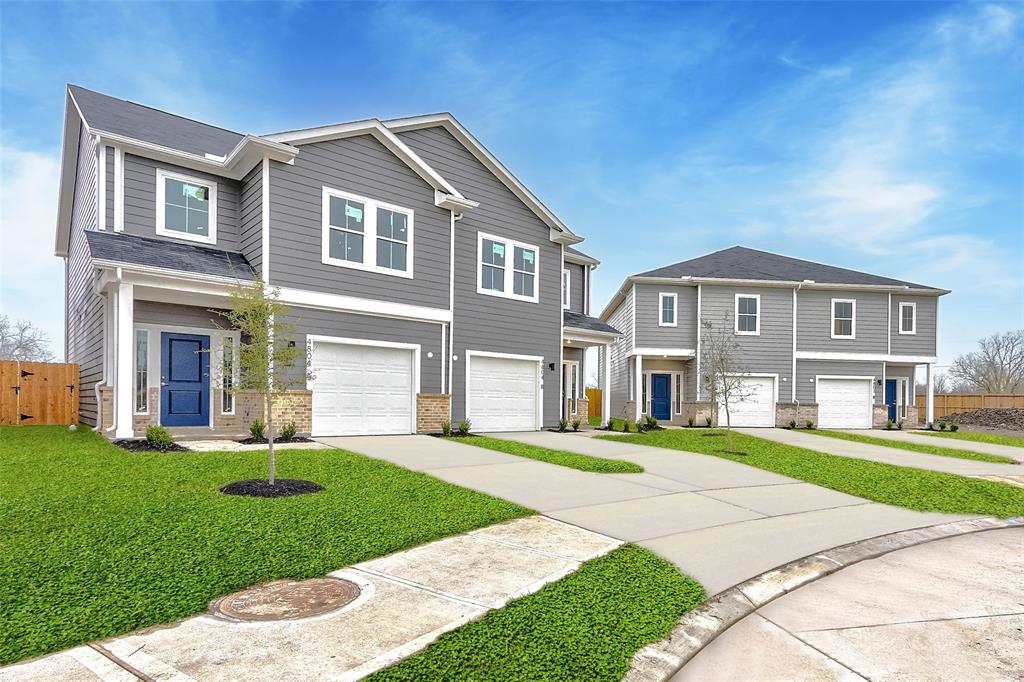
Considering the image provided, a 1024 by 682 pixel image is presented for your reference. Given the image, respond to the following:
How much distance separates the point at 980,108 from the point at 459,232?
16369mm

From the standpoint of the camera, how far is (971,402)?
32.4 m

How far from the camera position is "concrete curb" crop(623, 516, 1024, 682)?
11.8ft

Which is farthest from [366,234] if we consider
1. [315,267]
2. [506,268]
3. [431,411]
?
[431,411]

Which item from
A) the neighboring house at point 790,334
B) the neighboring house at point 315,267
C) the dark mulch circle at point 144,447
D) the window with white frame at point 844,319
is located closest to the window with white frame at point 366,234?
the neighboring house at point 315,267

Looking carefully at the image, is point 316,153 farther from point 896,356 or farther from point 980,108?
point 896,356

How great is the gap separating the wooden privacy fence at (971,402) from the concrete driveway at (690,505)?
27.0 meters

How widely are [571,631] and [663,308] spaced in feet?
73.5

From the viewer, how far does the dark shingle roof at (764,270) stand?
82.5ft

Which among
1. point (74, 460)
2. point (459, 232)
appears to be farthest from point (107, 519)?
point (459, 232)

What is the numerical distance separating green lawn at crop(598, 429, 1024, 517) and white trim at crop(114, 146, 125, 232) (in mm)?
12739

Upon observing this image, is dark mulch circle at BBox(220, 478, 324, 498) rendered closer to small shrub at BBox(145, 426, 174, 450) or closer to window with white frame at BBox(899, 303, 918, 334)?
small shrub at BBox(145, 426, 174, 450)

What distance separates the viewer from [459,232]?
1569 cm

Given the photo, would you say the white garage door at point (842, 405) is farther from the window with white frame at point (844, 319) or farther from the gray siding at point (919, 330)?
the gray siding at point (919, 330)

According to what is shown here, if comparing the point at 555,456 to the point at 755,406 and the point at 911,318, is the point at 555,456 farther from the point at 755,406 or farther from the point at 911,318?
the point at 911,318
